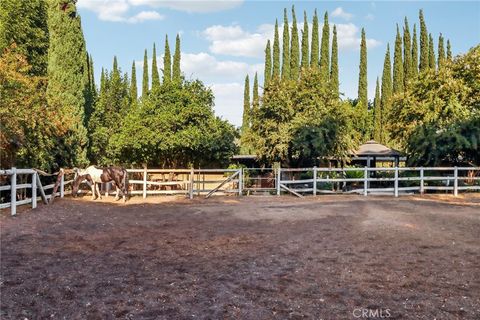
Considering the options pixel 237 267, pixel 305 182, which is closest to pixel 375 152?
pixel 305 182

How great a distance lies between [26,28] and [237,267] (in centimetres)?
3164

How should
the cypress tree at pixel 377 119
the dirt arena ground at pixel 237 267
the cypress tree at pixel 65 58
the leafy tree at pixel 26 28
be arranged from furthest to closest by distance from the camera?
the cypress tree at pixel 377 119 → the leafy tree at pixel 26 28 → the cypress tree at pixel 65 58 → the dirt arena ground at pixel 237 267

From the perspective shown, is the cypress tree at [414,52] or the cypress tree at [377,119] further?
the cypress tree at [414,52]

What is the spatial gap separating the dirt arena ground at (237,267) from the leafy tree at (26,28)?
24598mm

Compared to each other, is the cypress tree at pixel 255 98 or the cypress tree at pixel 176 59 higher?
the cypress tree at pixel 176 59

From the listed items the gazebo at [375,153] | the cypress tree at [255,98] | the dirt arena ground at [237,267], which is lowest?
the dirt arena ground at [237,267]

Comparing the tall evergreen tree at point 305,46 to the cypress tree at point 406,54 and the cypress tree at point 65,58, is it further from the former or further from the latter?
the cypress tree at point 65,58

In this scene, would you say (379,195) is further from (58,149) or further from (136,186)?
(58,149)

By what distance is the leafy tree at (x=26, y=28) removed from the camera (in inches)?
Result: 1208
